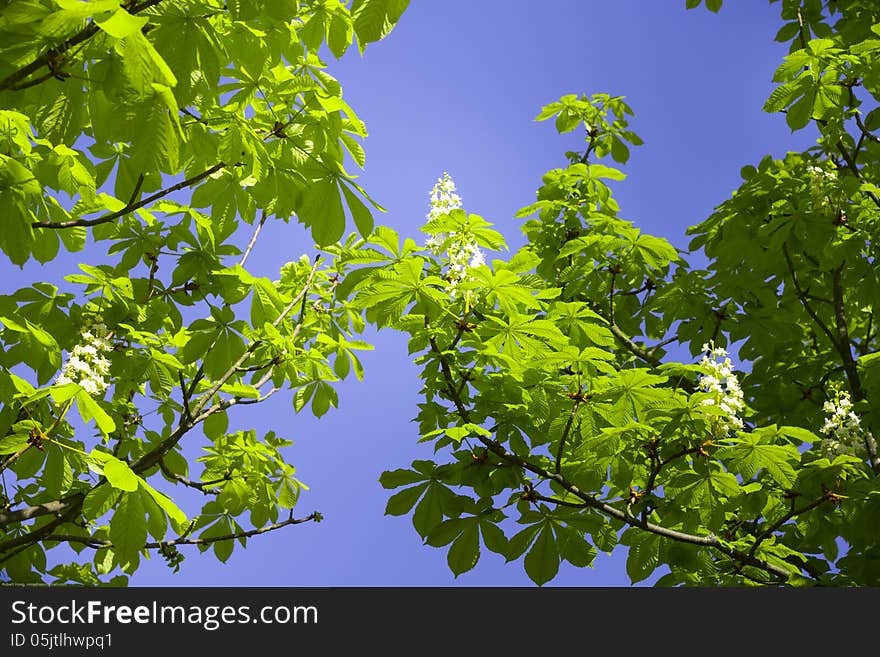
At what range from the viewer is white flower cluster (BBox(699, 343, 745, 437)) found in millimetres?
3463

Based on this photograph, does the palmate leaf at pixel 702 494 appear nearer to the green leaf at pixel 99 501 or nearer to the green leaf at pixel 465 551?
the green leaf at pixel 465 551

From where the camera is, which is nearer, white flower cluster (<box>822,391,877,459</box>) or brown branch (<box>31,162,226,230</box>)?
brown branch (<box>31,162,226,230</box>)

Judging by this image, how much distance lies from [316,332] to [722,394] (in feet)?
9.24

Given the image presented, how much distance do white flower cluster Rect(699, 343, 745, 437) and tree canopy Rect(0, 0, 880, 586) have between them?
13 millimetres

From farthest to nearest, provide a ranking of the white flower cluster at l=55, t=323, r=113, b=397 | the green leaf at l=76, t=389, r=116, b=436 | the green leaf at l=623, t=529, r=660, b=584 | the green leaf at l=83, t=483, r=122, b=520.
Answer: the green leaf at l=623, t=529, r=660, b=584
the white flower cluster at l=55, t=323, r=113, b=397
the green leaf at l=83, t=483, r=122, b=520
the green leaf at l=76, t=389, r=116, b=436

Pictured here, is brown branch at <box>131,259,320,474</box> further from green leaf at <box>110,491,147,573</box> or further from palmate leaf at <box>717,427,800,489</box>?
palmate leaf at <box>717,427,800,489</box>

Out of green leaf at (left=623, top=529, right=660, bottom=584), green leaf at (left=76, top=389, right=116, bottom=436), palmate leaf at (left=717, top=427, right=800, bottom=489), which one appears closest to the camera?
green leaf at (left=76, top=389, right=116, bottom=436)

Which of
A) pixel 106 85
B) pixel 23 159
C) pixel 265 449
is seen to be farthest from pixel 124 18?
pixel 265 449

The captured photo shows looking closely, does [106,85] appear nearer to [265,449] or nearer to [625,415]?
[625,415]

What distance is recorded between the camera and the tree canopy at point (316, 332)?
2514mm

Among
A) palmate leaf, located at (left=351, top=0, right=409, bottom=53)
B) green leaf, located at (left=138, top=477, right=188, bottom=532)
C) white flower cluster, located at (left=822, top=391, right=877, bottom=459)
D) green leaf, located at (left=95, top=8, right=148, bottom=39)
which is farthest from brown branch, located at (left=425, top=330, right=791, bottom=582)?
green leaf, located at (left=95, top=8, right=148, bottom=39)

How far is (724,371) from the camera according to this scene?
3621mm

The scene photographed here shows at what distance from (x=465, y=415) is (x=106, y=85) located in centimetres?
204

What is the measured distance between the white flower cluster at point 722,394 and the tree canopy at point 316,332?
0.01 meters
